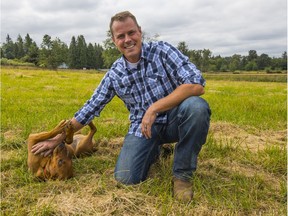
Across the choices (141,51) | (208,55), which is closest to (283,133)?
(141,51)

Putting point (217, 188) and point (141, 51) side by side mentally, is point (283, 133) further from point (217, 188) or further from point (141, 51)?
point (141, 51)

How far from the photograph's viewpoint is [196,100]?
3.16 m

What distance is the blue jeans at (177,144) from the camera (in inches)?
122

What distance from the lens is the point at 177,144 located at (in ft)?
10.7

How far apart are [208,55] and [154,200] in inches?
3586

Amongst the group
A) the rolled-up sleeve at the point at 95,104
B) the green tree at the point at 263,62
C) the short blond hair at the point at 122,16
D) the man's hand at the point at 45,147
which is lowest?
the man's hand at the point at 45,147

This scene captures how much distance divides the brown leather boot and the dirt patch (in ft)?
6.09

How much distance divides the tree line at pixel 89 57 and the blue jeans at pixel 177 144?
63.4m

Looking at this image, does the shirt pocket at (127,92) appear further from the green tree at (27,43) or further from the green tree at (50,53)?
the green tree at (27,43)

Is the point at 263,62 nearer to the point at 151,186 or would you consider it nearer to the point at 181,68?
Result: the point at 181,68

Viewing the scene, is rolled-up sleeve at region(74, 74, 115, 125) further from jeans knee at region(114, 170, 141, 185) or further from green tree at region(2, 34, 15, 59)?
green tree at region(2, 34, 15, 59)

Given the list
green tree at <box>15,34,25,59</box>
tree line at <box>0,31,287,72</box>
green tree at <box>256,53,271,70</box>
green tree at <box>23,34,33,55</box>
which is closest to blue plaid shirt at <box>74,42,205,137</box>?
tree line at <box>0,31,287,72</box>

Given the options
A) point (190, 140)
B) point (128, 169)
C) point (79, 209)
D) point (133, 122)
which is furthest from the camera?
point (133, 122)

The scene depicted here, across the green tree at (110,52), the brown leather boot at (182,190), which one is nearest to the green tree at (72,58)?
the green tree at (110,52)
